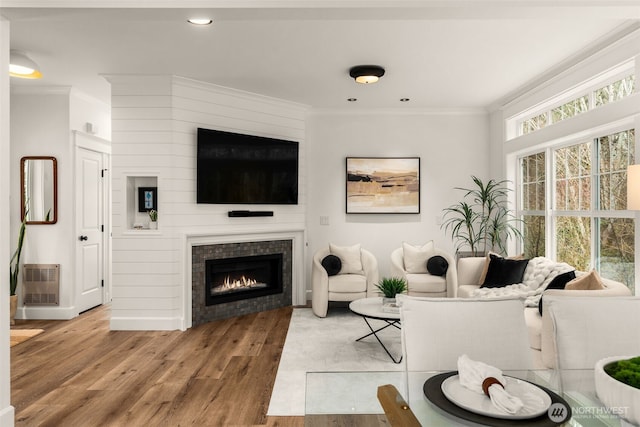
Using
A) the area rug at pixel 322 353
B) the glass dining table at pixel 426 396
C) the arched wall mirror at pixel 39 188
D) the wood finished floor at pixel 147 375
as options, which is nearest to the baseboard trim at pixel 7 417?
the wood finished floor at pixel 147 375

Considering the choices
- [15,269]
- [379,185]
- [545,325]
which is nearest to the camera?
[545,325]

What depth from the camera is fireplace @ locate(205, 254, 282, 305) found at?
5.05m

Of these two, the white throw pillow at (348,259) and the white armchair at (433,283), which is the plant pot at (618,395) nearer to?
the white armchair at (433,283)

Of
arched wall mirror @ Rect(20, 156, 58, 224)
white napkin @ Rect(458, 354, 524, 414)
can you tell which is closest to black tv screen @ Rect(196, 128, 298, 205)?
arched wall mirror @ Rect(20, 156, 58, 224)

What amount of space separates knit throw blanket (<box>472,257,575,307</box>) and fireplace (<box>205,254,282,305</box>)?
2.58 meters

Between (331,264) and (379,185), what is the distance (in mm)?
1511

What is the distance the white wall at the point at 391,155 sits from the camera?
242 inches

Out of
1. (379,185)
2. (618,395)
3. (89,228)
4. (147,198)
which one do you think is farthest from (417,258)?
(618,395)

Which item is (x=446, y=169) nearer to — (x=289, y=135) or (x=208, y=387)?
(x=289, y=135)

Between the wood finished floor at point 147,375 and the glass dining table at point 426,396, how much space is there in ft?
4.64

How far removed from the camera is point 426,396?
1.22 metres

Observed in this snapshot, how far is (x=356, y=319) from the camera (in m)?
5.00

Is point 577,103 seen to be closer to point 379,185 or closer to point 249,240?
point 379,185

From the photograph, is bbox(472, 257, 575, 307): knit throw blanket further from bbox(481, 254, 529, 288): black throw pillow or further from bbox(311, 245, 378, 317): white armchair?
bbox(311, 245, 378, 317): white armchair
